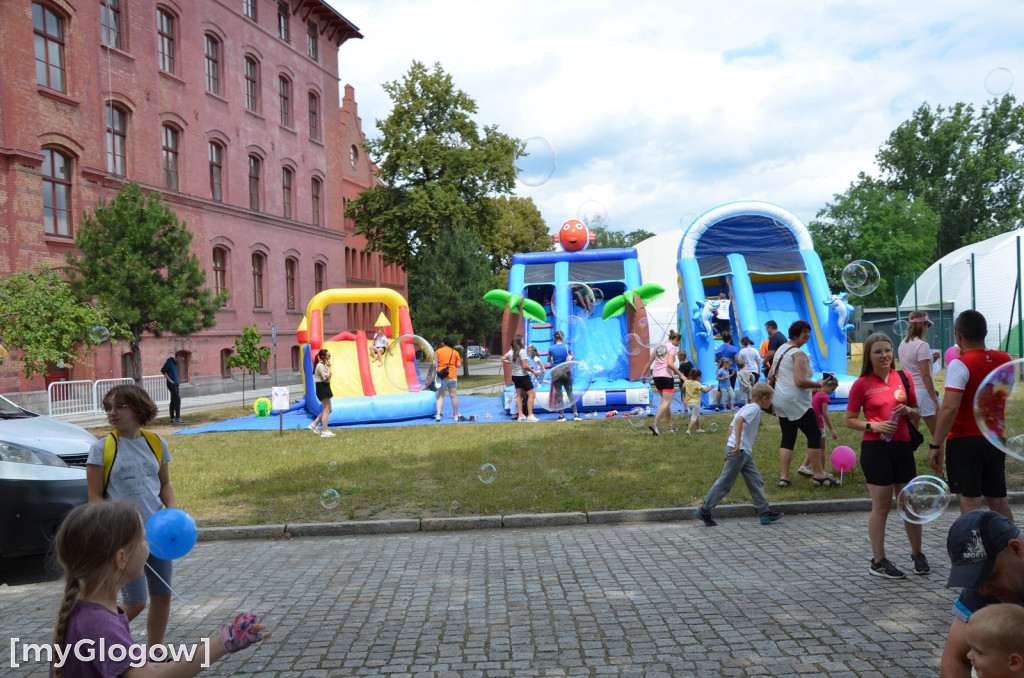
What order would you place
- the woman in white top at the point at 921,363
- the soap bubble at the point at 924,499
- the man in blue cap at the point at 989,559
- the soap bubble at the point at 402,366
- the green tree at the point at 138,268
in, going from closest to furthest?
the man in blue cap at the point at 989,559
the soap bubble at the point at 924,499
the woman in white top at the point at 921,363
the green tree at the point at 138,268
the soap bubble at the point at 402,366

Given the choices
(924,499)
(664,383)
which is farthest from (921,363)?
(664,383)

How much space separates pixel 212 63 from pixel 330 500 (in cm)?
2807

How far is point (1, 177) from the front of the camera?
68.3ft

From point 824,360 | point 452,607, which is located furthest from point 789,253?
point 452,607

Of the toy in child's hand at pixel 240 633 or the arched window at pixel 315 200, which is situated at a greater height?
the arched window at pixel 315 200

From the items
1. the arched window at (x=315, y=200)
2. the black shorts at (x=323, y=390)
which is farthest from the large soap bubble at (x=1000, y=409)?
the arched window at (x=315, y=200)

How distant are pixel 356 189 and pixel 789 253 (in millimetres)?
30746

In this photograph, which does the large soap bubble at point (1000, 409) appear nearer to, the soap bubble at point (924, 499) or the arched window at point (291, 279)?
the soap bubble at point (924, 499)

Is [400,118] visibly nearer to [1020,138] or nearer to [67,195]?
[67,195]

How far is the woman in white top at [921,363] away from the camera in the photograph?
809 cm

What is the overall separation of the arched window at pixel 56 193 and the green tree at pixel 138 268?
433 centimetres

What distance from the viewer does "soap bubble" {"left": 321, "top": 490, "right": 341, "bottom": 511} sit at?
329 inches

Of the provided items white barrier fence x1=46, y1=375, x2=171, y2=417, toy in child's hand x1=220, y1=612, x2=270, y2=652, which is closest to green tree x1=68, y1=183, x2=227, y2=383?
white barrier fence x1=46, y1=375, x2=171, y2=417

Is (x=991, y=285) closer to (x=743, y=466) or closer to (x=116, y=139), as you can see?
(x=743, y=466)
